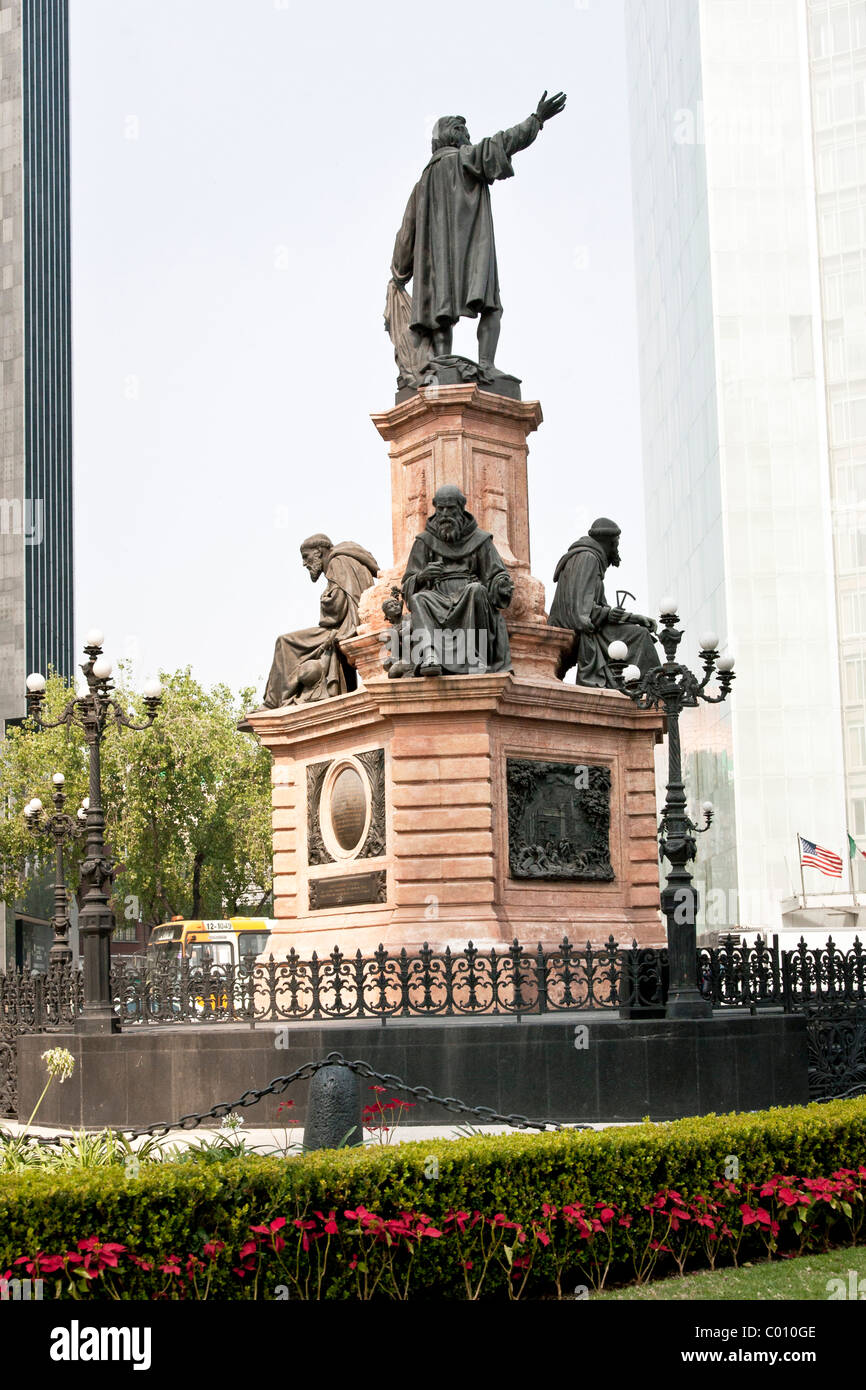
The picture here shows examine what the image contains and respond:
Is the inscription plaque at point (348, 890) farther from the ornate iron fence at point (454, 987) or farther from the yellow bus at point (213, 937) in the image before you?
the yellow bus at point (213, 937)

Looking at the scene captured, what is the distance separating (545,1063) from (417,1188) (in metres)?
6.00

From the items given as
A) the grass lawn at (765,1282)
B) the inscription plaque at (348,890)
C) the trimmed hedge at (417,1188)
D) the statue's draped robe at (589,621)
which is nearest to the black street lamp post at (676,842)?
the statue's draped robe at (589,621)

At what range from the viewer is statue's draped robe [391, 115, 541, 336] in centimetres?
2216

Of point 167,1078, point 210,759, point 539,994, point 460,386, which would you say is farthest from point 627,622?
point 210,759

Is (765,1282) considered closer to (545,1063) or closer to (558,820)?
(545,1063)

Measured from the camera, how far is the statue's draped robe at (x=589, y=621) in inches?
834

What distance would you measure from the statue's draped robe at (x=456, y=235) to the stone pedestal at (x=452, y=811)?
5.86m

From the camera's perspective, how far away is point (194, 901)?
54594 millimetres

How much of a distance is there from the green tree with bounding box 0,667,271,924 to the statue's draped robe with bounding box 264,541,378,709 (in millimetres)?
28935

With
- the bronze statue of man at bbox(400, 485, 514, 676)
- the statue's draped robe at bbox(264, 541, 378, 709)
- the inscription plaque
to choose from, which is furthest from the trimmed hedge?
the statue's draped robe at bbox(264, 541, 378, 709)

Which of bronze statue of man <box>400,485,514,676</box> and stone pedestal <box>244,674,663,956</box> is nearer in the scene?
stone pedestal <box>244,674,663,956</box>

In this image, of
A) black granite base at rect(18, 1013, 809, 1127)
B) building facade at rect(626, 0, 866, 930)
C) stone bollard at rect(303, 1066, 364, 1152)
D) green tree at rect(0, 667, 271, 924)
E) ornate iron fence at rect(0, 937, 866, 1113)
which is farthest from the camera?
building facade at rect(626, 0, 866, 930)

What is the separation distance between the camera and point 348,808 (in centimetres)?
1988

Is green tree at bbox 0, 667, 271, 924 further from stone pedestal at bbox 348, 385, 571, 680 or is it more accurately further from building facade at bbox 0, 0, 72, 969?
building facade at bbox 0, 0, 72, 969
